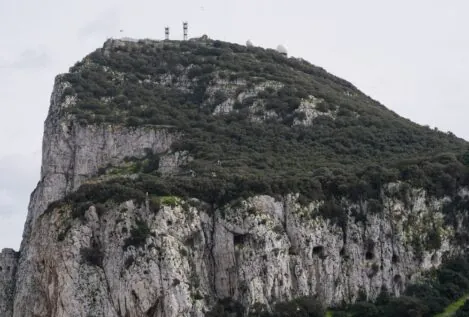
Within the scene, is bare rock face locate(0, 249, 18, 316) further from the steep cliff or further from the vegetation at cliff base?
the vegetation at cliff base

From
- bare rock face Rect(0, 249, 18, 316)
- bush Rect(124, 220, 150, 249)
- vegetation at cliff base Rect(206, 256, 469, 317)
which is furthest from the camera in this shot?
bare rock face Rect(0, 249, 18, 316)

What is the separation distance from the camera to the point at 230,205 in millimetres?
90125

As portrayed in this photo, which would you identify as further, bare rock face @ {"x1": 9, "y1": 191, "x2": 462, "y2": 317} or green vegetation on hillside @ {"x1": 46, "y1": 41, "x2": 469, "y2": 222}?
green vegetation on hillside @ {"x1": 46, "y1": 41, "x2": 469, "y2": 222}

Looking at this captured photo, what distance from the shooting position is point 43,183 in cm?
11962

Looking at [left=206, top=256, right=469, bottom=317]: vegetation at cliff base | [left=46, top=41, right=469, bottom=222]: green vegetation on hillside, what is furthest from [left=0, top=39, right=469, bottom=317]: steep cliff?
[left=206, top=256, right=469, bottom=317]: vegetation at cliff base

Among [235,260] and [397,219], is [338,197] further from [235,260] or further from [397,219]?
[235,260]

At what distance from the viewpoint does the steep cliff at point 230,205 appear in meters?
85.8

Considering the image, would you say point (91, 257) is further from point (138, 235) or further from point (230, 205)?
point (230, 205)

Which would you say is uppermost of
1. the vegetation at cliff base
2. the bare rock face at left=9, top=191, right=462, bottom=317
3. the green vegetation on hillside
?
the green vegetation on hillside

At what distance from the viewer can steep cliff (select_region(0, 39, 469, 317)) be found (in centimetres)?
8575

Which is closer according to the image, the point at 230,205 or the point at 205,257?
the point at 205,257

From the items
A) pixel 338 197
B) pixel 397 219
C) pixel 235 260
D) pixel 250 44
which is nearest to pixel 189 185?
pixel 235 260

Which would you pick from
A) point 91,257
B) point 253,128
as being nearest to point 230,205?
point 91,257

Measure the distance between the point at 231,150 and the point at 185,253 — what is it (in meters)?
27.9
